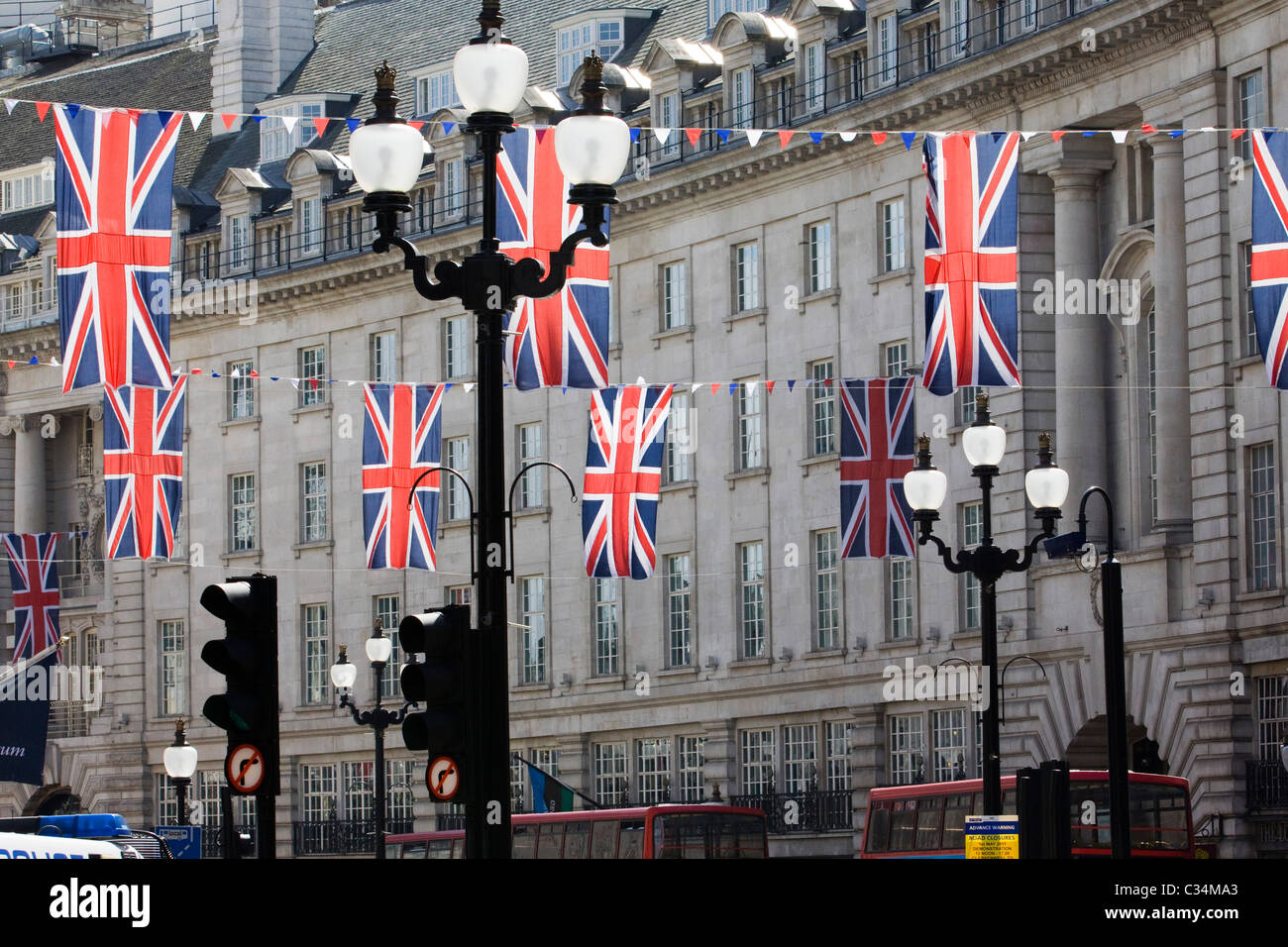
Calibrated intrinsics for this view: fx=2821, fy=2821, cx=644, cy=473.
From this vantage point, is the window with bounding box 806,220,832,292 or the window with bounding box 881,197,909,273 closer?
the window with bounding box 881,197,909,273

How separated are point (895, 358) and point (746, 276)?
19.3 ft

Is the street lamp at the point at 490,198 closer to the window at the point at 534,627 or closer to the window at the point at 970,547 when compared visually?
the window at the point at 970,547

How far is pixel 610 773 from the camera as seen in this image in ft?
212

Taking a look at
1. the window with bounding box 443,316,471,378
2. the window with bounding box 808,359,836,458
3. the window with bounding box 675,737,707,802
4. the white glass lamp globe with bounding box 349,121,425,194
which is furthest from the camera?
the window with bounding box 443,316,471,378

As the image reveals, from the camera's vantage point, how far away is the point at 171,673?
7769cm

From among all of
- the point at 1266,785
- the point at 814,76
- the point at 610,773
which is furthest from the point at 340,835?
the point at 1266,785

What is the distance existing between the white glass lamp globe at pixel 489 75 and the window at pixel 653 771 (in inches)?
1832

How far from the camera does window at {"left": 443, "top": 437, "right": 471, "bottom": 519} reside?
6900 centimetres

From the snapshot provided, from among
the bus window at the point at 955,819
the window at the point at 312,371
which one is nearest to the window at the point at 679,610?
the window at the point at 312,371

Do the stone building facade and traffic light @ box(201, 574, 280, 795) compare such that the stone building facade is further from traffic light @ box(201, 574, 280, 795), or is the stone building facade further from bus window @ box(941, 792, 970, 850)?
traffic light @ box(201, 574, 280, 795)

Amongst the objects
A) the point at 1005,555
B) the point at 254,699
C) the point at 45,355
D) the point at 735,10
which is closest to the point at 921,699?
the point at 735,10

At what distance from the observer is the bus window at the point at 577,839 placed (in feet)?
150

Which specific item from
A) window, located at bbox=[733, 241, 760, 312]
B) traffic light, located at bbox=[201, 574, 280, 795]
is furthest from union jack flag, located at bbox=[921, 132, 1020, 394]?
traffic light, located at bbox=[201, 574, 280, 795]

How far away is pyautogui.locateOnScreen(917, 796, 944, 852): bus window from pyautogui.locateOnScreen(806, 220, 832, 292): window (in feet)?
61.9
